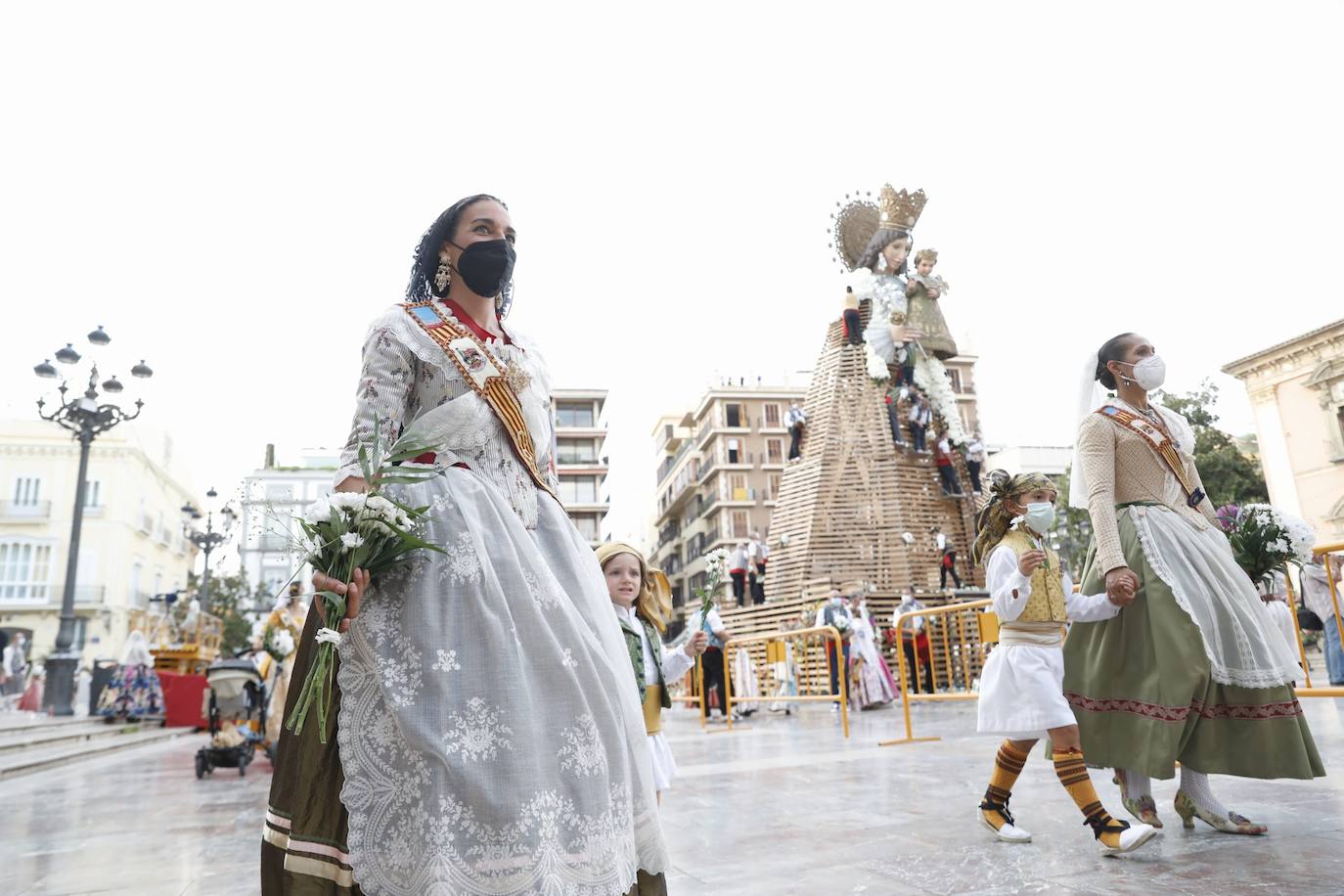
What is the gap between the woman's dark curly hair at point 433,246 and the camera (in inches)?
110

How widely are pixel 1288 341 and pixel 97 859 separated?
1530 inches

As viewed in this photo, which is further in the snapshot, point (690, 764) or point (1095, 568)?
point (690, 764)

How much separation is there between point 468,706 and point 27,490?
49840 millimetres

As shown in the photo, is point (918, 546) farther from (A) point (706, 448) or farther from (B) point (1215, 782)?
(A) point (706, 448)

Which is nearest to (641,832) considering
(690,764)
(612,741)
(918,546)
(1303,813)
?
(612,741)

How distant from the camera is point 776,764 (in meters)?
6.87

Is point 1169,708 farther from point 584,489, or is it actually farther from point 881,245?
point 584,489

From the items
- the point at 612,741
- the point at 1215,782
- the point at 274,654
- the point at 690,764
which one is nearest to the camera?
the point at 612,741

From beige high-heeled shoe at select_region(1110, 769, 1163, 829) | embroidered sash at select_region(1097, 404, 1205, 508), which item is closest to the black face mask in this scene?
embroidered sash at select_region(1097, 404, 1205, 508)

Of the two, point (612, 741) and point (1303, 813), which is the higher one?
point (612, 741)

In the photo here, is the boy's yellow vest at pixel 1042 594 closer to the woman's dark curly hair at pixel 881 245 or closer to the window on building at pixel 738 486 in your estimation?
the woman's dark curly hair at pixel 881 245

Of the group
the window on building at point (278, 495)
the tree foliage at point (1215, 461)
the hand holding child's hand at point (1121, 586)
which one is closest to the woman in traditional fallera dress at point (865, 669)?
the hand holding child's hand at point (1121, 586)

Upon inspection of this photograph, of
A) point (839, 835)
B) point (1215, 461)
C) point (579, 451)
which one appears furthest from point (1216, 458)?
point (579, 451)

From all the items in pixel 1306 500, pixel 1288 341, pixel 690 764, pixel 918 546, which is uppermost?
pixel 1288 341
